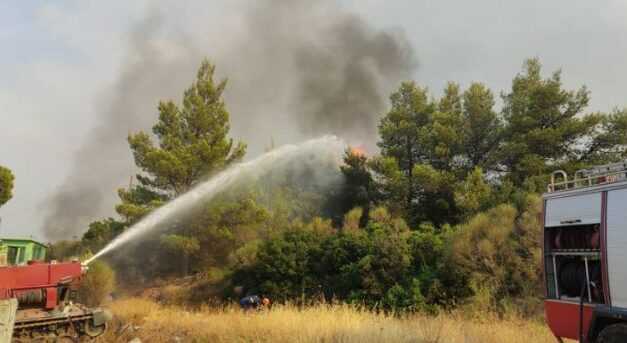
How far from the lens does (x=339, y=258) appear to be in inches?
847

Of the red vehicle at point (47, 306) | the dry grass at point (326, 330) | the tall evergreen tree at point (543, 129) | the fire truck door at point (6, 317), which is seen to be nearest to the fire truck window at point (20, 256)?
the red vehicle at point (47, 306)

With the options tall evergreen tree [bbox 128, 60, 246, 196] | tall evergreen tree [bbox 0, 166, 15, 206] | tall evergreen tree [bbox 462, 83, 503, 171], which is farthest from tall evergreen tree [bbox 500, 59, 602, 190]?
tall evergreen tree [bbox 0, 166, 15, 206]

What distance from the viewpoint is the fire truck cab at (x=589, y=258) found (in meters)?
5.98

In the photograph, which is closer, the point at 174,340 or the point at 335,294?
the point at 174,340

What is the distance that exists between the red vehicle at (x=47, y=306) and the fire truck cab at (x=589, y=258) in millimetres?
9609

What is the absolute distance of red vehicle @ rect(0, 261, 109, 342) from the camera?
10.3 m

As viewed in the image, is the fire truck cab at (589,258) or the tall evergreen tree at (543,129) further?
the tall evergreen tree at (543,129)

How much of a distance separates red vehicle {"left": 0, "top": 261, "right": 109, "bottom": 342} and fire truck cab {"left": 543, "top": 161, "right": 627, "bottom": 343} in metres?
9.61

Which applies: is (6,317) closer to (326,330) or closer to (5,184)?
(326,330)

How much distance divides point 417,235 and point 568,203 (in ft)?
44.5

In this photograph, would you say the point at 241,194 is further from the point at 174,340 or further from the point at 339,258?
the point at 174,340

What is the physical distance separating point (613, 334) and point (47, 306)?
433 inches

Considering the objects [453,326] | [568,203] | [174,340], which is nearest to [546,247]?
[568,203]

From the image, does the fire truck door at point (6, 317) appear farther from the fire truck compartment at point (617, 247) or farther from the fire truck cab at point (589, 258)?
the fire truck compartment at point (617, 247)
